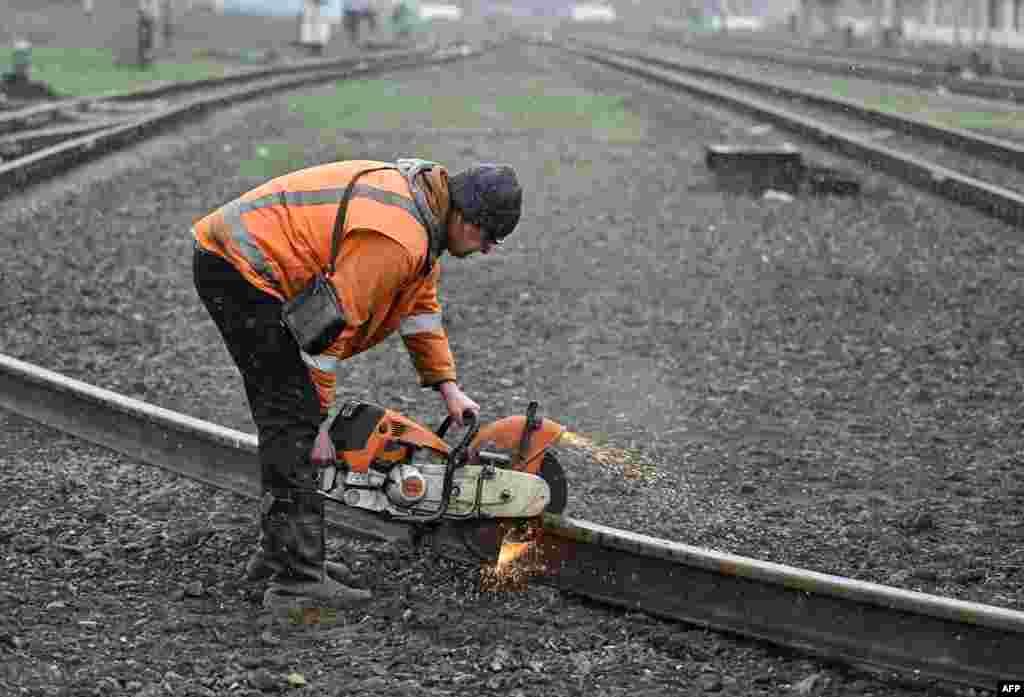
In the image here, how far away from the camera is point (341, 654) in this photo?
177 inches

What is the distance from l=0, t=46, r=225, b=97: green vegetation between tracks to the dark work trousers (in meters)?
20.0

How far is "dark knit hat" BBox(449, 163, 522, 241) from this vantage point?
4.47 metres

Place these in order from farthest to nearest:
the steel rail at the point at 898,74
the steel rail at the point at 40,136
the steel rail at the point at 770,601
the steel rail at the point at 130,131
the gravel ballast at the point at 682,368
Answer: the steel rail at the point at 898,74 < the steel rail at the point at 40,136 < the steel rail at the point at 130,131 < the gravel ballast at the point at 682,368 < the steel rail at the point at 770,601

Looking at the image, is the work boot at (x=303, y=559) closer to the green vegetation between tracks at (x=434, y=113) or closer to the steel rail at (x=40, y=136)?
the green vegetation between tracks at (x=434, y=113)

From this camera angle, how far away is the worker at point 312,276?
438 cm

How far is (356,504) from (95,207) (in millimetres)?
8704

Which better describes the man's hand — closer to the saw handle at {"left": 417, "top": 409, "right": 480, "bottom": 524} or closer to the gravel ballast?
the saw handle at {"left": 417, "top": 409, "right": 480, "bottom": 524}

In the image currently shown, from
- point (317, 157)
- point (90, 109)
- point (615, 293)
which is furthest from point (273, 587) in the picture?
point (90, 109)

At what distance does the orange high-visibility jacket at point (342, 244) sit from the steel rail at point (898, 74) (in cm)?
2395

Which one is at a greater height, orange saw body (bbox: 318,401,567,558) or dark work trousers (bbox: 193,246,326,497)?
dark work trousers (bbox: 193,246,326,497)

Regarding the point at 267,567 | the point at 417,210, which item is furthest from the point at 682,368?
the point at 417,210

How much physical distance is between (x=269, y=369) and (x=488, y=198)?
32.8 inches

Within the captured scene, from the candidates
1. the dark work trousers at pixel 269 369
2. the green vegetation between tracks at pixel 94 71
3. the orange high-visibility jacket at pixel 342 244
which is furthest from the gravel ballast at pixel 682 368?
the green vegetation between tracks at pixel 94 71

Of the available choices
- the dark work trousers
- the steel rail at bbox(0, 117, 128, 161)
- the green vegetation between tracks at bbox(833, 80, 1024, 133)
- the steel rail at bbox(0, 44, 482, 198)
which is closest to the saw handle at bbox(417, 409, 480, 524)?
the dark work trousers
